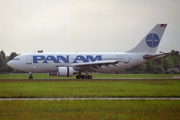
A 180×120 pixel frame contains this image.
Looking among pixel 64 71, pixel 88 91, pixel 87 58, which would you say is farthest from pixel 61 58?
pixel 88 91

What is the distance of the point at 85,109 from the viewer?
14.1 meters

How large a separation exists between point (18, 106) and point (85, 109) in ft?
11.9

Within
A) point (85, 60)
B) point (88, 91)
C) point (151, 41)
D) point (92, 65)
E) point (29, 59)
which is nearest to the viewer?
point (88, 91)

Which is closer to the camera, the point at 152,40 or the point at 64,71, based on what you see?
the point at 64,71

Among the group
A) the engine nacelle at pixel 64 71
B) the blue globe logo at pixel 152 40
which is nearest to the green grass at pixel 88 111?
the engine nacelle at pixel 64 71

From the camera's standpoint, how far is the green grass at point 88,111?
12.2 metres

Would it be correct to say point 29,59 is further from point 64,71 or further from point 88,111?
point 88,111

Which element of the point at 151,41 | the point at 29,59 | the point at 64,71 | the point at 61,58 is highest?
the point at 151,41

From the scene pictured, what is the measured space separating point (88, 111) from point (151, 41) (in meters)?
35.6

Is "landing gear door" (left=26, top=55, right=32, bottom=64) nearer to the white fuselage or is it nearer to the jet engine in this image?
the white fuselage

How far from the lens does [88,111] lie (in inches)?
533

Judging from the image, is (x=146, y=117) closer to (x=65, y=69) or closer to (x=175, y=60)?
(x=65, y=69)

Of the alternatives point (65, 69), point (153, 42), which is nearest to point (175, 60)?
point (153, 42)

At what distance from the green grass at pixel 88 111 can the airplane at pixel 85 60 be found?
975 inches
